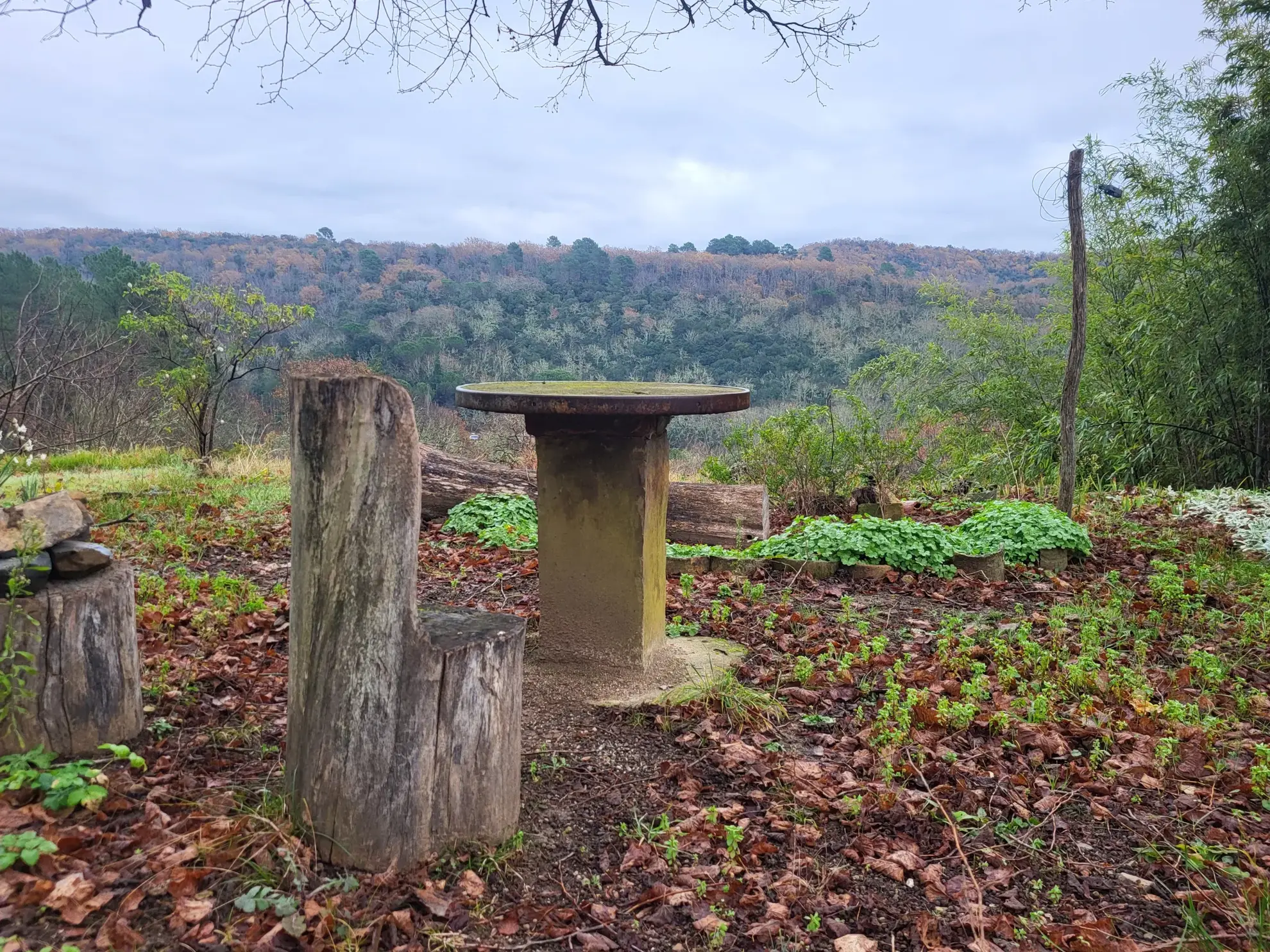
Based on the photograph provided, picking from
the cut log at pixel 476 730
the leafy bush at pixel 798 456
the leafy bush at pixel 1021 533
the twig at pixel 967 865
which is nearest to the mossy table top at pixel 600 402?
the cut log at pixel 476 730

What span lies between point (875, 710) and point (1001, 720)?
484 mm

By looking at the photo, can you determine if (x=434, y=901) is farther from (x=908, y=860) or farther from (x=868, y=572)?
(x=868, y=572)

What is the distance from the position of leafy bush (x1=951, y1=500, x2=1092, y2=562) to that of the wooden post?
2.07ft

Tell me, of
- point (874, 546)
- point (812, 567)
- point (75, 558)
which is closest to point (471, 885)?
point (75, 558)

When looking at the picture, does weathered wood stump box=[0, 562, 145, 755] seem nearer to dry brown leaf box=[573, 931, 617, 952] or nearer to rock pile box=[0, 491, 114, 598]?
rock pile box=[0, 491, 114, 598]

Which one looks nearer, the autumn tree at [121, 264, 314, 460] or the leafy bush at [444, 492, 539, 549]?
the leafy bush at [444, 492, 539, 549]

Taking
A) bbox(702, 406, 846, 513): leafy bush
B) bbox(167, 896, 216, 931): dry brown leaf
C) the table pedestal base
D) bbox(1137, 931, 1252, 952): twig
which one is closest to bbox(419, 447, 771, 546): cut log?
bbox(702, 406, 846, 513): leafy bush

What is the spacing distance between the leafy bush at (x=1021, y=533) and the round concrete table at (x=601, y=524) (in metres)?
3.03

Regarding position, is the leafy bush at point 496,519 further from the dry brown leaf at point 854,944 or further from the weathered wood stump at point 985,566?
the dry brown leaf at point 854,944

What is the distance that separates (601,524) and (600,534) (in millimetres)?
43

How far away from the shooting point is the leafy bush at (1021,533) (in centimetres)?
593

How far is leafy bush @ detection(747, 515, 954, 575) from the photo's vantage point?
5.80 meters

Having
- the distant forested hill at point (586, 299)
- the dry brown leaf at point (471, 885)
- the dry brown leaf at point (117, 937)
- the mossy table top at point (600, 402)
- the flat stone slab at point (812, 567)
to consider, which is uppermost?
the distant forested hill at point (586, 299)

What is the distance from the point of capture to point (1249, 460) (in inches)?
327
